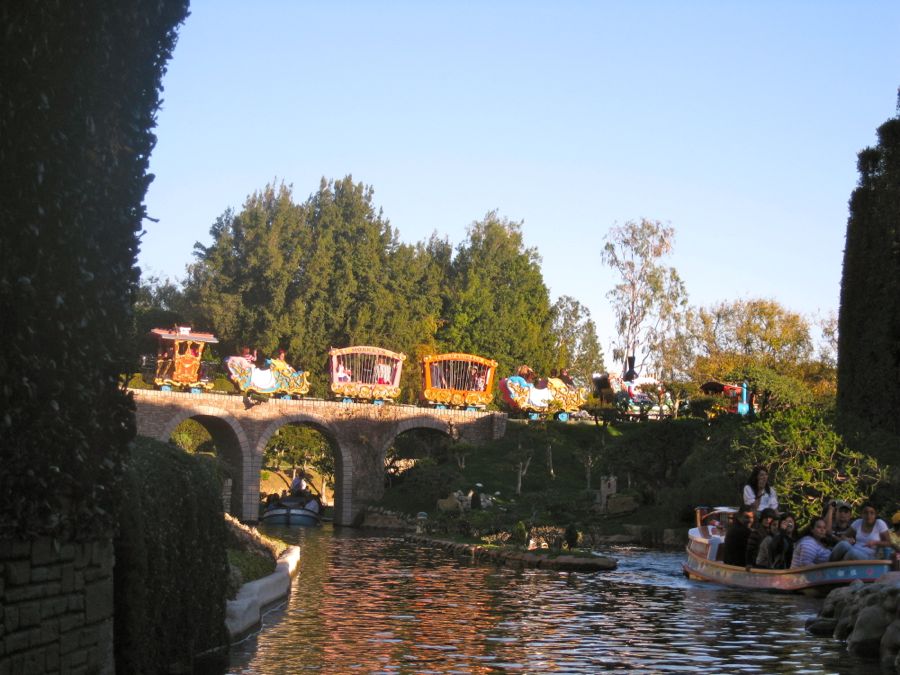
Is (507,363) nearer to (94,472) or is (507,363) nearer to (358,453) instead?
(358,453)

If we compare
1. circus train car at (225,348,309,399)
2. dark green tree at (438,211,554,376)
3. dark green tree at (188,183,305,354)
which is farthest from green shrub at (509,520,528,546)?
dark green tree at (438,211,554,376)

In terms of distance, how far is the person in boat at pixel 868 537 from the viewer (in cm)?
1795

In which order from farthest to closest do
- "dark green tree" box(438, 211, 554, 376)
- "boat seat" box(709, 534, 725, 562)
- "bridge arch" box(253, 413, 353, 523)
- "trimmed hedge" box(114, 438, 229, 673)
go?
"dark green tree" box(438, 211, 554, 376) < "bridge arch" box(253, 413, 353, 523) < "boat seat" box(709, 534, 725, 562) < "trimmed hedge" box(114, 438, 229, 673)

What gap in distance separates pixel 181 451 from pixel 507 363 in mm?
64158

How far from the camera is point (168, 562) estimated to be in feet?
34.8

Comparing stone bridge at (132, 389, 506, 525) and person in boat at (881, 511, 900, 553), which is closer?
person in boat at (881, 511, 900, 553)

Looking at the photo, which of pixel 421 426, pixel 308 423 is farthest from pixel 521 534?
pixel 421 426

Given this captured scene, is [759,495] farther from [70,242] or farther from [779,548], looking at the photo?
[70,242]

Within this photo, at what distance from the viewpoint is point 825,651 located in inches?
516

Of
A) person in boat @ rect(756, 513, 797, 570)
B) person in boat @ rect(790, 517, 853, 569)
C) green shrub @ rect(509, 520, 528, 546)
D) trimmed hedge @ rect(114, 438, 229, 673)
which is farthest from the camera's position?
green shrub @ rect(509, 520, 528, 546)

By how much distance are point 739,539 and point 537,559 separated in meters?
6.20

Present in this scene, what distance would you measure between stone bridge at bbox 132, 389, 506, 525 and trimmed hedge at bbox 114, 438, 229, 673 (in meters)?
35.7

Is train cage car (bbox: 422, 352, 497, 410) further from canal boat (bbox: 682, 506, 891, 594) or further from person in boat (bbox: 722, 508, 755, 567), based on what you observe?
person in boat (bbox: 722, 508, 755, 567)

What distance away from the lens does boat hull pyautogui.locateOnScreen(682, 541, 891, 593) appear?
17606 millimetres
